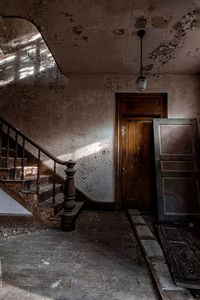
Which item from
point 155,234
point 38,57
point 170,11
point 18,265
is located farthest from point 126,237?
point 38,57

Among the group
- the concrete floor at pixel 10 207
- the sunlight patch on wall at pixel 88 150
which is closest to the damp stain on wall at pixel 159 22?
the sunlight patch on wall at pixel 88 150

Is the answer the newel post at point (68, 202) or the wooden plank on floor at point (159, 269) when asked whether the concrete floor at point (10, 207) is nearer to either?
the newel post at point (68, 202)

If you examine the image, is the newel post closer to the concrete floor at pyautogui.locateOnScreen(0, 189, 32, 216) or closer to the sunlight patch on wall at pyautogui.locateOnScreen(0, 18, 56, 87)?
the concrete floor at pyautogui.locateOnScreen(0, 189, 32, 216)

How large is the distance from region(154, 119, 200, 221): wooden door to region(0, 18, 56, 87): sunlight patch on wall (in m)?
2.90

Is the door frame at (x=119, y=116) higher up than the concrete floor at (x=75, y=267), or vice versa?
the door frame at (x=119, y=116)

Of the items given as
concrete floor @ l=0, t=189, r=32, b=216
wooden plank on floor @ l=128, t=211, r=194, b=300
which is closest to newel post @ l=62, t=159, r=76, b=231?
concrete floor @ l=0, t=189, r=32, b=216

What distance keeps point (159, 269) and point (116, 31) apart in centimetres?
328

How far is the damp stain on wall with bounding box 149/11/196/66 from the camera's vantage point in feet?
10.2

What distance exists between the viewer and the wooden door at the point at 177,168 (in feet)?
13.5

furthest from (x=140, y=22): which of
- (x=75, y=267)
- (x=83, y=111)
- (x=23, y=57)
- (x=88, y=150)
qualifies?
(x=75, y=267)

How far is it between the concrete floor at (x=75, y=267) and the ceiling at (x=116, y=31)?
10.0ft

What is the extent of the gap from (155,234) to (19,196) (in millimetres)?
2149

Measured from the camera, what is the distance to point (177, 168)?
14.4 feet

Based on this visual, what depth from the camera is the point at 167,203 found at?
4152mm
